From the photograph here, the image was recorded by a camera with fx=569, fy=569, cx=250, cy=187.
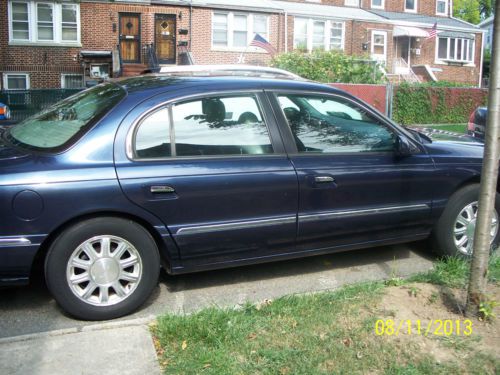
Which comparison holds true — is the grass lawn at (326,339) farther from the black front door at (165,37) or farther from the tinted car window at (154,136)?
the black front door at (165,37)

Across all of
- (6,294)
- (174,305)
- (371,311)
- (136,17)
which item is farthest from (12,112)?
(136,17)

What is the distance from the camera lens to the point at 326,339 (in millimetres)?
3311

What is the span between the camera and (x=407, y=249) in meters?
5.40

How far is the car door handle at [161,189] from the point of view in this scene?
3.77 m

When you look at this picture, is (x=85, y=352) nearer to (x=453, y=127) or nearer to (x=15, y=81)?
(x=453, y=127)

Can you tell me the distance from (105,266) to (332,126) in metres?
2.08

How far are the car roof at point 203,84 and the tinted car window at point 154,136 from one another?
194 millimetres

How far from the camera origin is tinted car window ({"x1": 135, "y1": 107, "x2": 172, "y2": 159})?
12.6ft

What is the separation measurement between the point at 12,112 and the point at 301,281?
8.46 metres

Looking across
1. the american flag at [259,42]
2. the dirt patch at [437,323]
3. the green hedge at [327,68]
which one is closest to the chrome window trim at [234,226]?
the dirt patch at [437,323]

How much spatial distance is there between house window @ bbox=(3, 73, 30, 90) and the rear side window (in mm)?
19851

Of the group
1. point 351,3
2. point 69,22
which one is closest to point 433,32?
point 351,3

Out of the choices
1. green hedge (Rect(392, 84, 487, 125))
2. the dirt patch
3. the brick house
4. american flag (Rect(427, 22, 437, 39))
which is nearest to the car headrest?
the dirt patch

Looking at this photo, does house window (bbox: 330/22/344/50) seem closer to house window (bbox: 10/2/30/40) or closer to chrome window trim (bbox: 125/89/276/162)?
house window (bbox: 10/2/30/40)
